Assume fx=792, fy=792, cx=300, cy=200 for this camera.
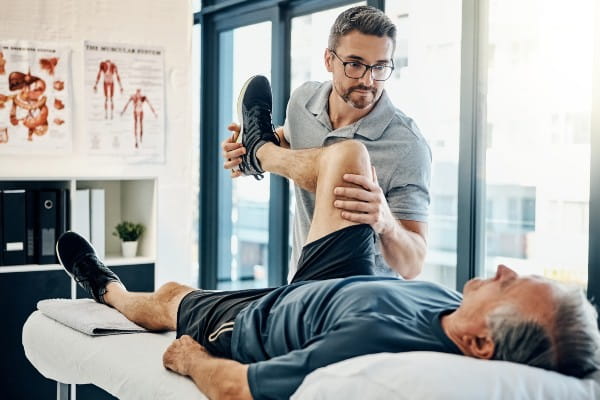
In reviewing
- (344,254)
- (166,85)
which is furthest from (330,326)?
(166,85)

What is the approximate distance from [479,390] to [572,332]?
0.25 meters

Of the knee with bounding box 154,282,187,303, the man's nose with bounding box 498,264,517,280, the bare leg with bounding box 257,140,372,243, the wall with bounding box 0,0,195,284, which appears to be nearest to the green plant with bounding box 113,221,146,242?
the wall with bounding box 0,0,195,284

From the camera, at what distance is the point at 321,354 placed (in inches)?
53.8

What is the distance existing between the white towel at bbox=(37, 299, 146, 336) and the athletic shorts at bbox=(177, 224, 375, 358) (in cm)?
17

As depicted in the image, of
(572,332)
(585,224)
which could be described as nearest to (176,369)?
(572,332)

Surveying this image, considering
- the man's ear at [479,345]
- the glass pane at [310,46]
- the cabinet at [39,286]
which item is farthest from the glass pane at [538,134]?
the cabinet at [39,286]

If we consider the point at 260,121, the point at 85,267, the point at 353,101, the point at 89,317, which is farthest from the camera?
the point at 85,267

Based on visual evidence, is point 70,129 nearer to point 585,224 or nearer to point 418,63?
point 418,63

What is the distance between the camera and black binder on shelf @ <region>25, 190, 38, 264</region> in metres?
3.17

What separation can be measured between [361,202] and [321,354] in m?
0.56

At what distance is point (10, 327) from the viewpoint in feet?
10.4

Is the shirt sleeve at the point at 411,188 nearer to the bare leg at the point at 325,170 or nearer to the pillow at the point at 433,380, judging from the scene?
the bare leg at the point at 325,170

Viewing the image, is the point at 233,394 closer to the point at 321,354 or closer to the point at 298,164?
the point at 321,354

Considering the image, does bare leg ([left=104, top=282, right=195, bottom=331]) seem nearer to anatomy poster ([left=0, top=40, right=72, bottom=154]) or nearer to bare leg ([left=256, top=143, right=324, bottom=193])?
bare leg ([left=256, top=143, right=324, bottom=193])
